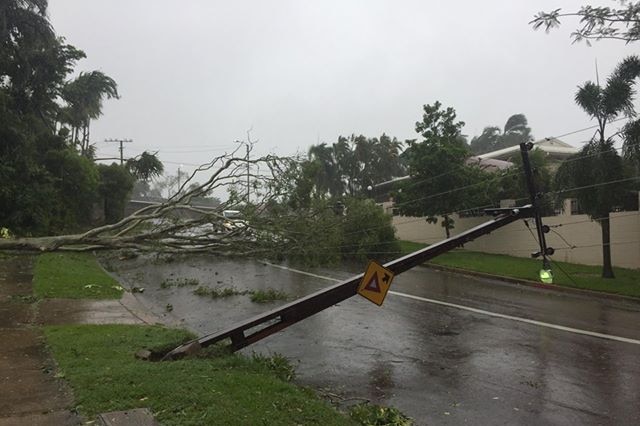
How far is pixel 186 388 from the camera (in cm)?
530

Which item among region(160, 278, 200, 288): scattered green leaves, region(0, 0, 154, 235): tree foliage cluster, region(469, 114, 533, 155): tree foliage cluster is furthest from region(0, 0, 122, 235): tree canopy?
region(469, 114, 533, 155): tree foliage cluster

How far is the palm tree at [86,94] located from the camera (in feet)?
121

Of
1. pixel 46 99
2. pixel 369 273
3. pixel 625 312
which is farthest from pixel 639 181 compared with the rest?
pixel 46 99

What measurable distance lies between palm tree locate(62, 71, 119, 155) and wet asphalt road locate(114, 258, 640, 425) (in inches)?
1057

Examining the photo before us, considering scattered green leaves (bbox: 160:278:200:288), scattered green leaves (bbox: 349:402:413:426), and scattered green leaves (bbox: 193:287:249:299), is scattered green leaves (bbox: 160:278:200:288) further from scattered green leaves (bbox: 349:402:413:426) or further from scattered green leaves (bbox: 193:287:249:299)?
scattered green leaves (bbox: 349:402:413:426)

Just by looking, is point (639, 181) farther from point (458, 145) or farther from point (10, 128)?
point (10, 128)

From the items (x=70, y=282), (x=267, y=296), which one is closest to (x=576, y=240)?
(x=267, y=296)

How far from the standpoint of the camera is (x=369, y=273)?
6.97 m

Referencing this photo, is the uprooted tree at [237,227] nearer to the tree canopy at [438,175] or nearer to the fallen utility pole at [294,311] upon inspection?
the fallen utility pole at [294,311]

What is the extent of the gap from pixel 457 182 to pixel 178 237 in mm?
15163

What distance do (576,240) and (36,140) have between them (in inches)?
1034

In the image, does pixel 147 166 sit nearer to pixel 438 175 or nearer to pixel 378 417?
pixel 438 175

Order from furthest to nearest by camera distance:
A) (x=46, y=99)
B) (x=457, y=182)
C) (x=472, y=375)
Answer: (x=46, y=99) → (x=457, y=182) → (x=472, y=375)

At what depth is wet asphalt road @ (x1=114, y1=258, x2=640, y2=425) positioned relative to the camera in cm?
587
